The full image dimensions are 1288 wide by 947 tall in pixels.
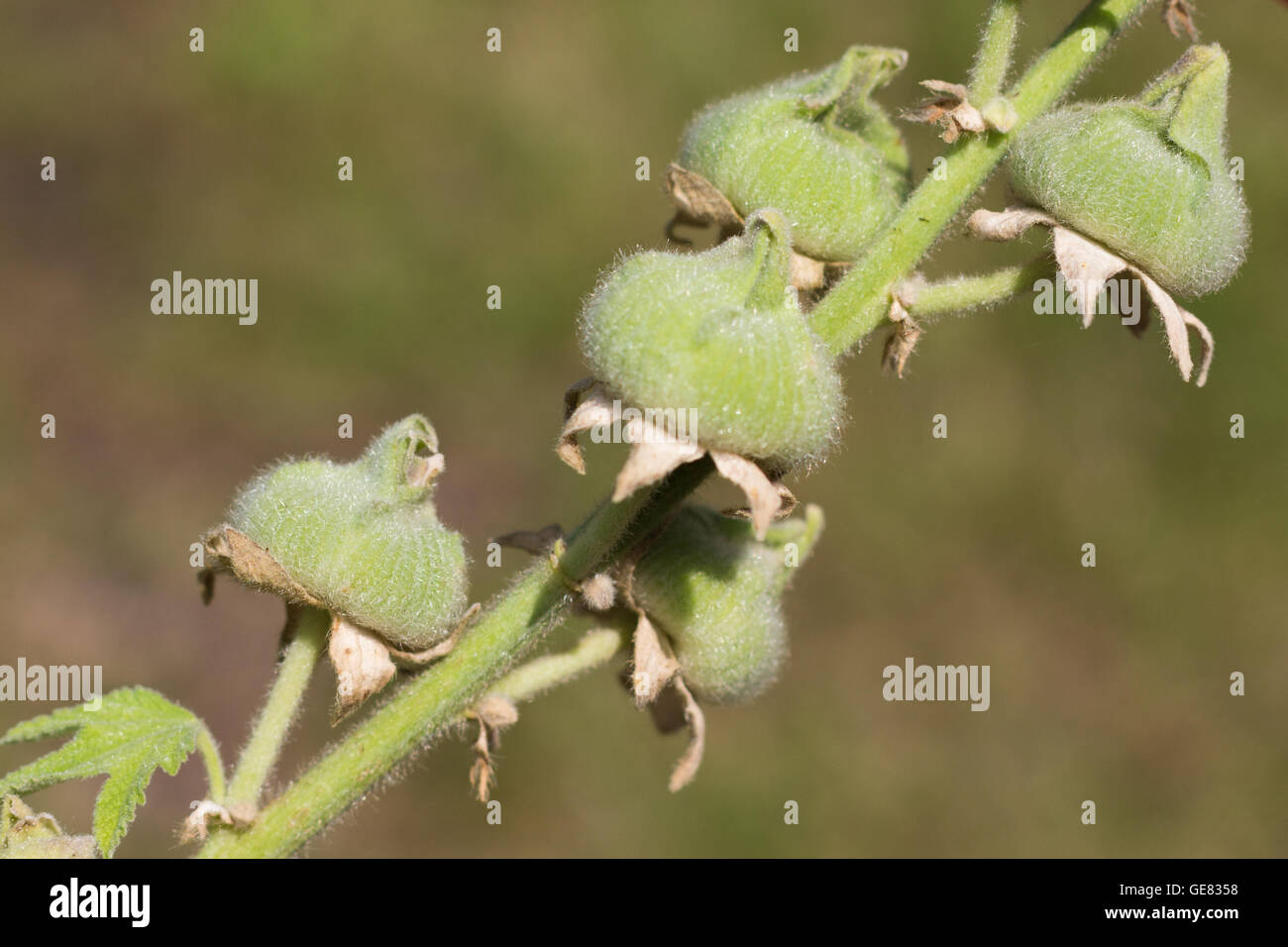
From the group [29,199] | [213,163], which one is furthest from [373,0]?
[29,199]

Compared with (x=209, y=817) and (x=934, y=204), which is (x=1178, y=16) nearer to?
(x=934, y=204)

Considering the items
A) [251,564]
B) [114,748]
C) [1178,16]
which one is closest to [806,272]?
[1178,16]

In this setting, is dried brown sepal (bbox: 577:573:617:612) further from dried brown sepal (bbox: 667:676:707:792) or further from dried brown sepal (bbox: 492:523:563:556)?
dried brown sepal (bbox: 667:676:707:792)

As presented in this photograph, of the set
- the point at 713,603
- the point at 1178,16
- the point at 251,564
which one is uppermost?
the point at 1178,16

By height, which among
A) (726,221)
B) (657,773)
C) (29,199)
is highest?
(29,199)
